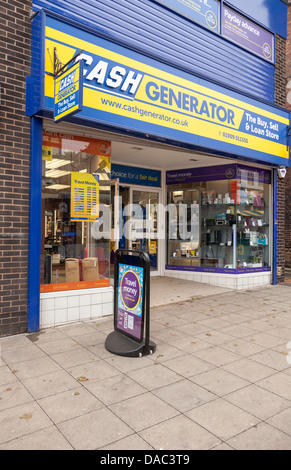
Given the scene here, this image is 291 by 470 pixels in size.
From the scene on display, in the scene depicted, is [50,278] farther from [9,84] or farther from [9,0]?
[9,0]

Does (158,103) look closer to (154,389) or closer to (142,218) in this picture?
(142,218)

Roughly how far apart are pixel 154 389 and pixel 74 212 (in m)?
3.29

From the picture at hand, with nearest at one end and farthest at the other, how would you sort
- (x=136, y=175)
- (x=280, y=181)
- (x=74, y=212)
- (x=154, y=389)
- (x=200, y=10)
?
(x=154, y=389) → (x=74, y=212) → (x=200, y=10) → (x=136, y=175) → (x=280, y=181)

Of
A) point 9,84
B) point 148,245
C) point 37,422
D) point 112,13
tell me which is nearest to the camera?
point 37,422

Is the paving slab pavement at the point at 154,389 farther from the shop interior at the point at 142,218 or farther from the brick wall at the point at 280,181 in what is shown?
the brick wall at the point at 280,181

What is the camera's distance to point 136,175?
9.50 meters

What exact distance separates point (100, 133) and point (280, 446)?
17.0 ft

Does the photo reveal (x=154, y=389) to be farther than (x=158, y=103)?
No

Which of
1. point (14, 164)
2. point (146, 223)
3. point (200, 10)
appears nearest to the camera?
point (14, 164)

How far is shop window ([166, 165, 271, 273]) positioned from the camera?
352 inches

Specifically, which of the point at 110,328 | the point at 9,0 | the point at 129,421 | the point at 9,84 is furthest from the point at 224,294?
the point at 9,0

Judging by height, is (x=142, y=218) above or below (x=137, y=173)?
below

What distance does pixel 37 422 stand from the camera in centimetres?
289

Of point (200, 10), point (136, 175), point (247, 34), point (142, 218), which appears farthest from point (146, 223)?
point (247, 34)
